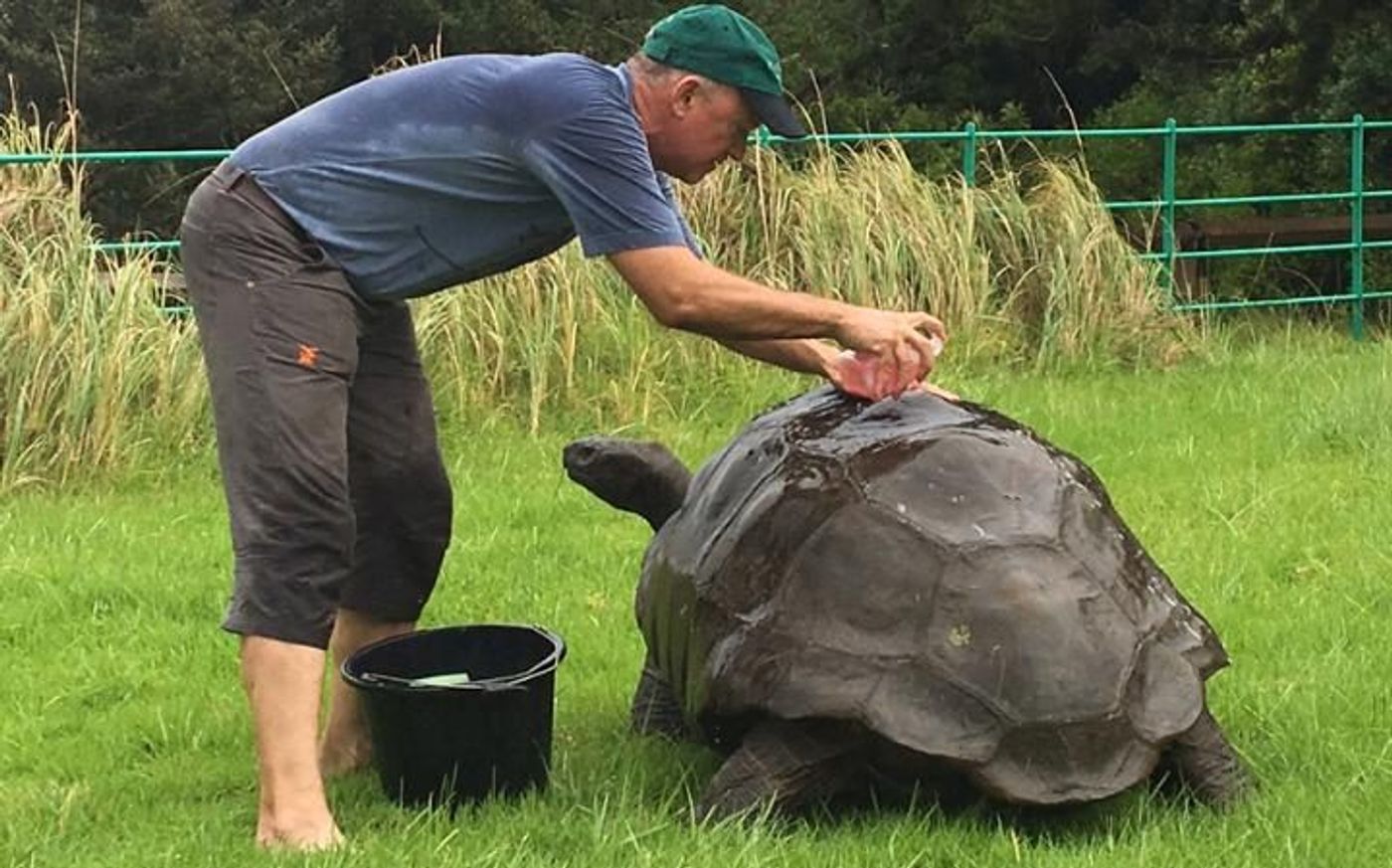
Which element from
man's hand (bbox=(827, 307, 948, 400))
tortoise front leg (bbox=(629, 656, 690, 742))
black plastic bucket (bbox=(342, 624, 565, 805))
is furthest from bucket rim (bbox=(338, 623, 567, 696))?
man's hand (bbox=(827, 307, 948, 400))

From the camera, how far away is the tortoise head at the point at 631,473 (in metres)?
4.36

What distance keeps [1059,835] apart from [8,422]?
530cm

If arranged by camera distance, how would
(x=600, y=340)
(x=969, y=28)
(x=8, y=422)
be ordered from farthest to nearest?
(x=969, y=28), (x=600, y=340), (x=8, y=422)

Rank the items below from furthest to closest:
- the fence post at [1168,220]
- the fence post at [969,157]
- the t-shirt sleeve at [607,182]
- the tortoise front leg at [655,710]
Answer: the fence post at [1168,220] → the fence post at [969,157] → the tortoise front leg at [655,710] → the t-shirt sleeve at [607,182]

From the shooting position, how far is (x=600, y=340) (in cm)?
870

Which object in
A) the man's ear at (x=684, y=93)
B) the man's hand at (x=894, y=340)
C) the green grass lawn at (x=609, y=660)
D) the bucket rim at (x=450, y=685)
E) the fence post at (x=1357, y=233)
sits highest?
the man's ear at (x=684, y=93)

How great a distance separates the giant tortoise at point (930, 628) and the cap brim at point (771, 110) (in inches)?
27.9

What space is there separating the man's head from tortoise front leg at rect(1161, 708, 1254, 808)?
1.39 metres

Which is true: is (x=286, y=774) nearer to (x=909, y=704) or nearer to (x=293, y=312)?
(x=293, y=312)

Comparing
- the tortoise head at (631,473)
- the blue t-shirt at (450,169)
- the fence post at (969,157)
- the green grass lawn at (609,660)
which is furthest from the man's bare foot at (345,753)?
the fence post at (969,157)

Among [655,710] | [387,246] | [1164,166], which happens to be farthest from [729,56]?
[1164,166]

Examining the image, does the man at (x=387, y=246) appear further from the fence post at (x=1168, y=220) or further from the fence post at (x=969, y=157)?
the fence post at (x=1168, y=220)

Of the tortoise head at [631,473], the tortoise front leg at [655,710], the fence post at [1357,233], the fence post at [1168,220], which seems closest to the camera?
the tortoise front leg at [655,710]

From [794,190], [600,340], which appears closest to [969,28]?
[794,190]
